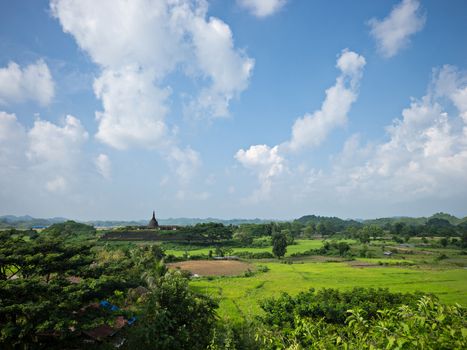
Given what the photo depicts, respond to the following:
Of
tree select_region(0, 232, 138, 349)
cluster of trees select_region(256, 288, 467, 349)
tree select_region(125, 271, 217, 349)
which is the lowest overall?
tree select_region(125, 271, 217, 349)

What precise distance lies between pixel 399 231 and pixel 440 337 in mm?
126615

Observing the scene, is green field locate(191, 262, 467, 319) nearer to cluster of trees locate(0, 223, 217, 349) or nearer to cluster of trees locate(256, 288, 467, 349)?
cluster of trees locate(0, 223, 217, 349)

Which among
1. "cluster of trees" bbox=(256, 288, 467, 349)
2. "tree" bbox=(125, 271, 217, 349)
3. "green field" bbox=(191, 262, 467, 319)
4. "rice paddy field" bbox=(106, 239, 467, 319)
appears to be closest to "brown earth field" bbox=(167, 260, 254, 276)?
"rice paddy field" bbox=(106, 239, 467, 319)

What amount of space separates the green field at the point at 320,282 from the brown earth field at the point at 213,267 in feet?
14.2

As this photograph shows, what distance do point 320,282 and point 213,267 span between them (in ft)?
67.1

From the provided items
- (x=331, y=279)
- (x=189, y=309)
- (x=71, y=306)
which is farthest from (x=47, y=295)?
(x=331, y=279)

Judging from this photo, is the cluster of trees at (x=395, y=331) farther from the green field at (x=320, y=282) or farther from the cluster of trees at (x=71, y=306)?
the green field at (x=320, y=282)

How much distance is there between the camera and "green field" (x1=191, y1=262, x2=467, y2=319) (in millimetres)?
32031

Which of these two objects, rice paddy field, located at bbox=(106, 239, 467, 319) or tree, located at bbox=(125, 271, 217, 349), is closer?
tree, located at bbox=(125, 271, 217, 349)

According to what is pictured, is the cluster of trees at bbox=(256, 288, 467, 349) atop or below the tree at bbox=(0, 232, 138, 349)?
atop

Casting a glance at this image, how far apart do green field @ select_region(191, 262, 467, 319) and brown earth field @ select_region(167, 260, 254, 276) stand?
432 centimetres

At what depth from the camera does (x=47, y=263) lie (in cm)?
→ 1491

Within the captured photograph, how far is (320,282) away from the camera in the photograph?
41.7m

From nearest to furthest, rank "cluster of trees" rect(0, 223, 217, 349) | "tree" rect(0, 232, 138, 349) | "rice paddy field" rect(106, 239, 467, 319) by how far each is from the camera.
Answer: "tree" rect(0, 232, 138, 349) → "cluster of trees" rect(0, 223, 217, 349) → "rice paddy field" rect(106, 239, 467, 319)
